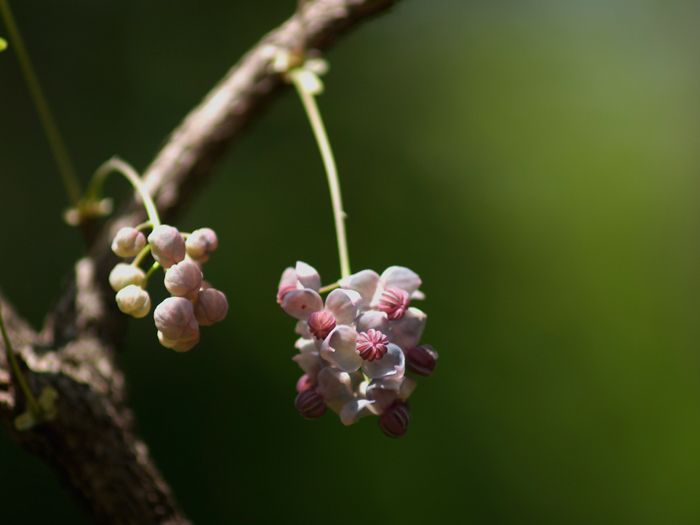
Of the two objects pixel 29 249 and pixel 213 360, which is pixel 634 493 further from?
pixel 29 249

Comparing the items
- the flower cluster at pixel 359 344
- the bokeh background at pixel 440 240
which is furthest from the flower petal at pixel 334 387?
the bokeh background at pixel 440 240

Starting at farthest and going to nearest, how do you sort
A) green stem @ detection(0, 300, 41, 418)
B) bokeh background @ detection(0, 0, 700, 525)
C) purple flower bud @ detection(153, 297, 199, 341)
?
bokeh background @ detection(0, 0, 700, 525)
green stem @ detection(0, 300, 41, 418)
purple flower bud @ detection(153, 297, 199, 341)

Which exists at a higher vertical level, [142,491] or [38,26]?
[38,26]

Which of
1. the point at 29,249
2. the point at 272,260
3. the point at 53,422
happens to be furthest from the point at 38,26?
the point at 53,422

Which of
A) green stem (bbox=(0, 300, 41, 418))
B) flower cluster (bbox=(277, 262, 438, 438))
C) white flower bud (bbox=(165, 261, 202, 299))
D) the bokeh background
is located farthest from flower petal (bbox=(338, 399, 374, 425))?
the bokeh background

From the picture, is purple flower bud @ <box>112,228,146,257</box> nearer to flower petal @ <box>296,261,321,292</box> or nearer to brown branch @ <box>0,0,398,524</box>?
flower petal @ <box>296,261,321,292</box>

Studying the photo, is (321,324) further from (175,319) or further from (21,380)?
(21,380)
